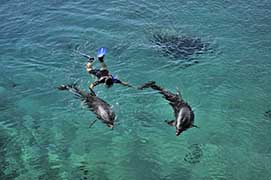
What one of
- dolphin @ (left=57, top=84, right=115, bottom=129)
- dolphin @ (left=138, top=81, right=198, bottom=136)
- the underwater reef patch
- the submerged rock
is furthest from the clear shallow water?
dolphin @ (left=138, top=81, right=198, bottom=136)

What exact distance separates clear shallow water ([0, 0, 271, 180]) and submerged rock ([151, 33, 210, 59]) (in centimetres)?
51

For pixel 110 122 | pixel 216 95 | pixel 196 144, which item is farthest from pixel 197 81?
pixel 110 122

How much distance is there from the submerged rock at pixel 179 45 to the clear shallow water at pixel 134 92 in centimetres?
51

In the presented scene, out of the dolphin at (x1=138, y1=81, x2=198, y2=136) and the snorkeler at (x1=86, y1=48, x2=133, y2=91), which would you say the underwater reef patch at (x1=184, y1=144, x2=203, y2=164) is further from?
the snorkeler at (x1=86, y1=48, x2=133, y2=91)

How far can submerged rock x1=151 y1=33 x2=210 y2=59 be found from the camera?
26.1 meters

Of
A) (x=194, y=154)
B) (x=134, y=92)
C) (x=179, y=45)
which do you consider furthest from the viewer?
(x=179, y=45)

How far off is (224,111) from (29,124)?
9.74m

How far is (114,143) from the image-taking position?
20609mm

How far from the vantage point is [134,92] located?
77.0 feet

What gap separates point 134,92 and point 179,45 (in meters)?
5.09

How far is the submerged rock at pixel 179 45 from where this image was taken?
26141 millimetres

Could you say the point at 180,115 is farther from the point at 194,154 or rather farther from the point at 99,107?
the point at 99,107

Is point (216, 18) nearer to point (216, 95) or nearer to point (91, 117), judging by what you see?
point (216, 95)

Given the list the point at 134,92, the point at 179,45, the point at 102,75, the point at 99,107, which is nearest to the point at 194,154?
the point at 99,107
